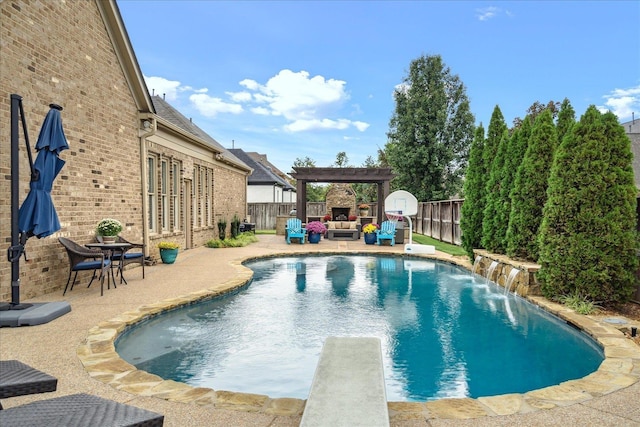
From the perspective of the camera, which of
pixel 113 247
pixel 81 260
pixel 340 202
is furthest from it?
pixel 340 202

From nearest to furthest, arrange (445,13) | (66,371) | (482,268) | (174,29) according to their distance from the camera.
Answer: (66,371)
(482,268)
(445,13)
(174,29)

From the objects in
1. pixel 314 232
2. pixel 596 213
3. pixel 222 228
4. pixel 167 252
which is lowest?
pixel 167 252

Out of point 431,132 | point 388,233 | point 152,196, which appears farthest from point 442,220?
point 152,196

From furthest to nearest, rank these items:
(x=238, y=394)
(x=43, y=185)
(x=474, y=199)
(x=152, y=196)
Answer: (x=152, y=196), (x=474, y=199), (x=43, y=185), (x=238, y=394)

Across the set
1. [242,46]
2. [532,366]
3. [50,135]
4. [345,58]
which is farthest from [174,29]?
[532,366]

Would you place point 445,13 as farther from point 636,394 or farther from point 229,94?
point 229,94

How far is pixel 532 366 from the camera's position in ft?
15.1

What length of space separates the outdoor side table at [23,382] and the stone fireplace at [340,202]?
2244cm

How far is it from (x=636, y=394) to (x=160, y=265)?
9803 mm

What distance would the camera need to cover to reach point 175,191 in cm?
1271

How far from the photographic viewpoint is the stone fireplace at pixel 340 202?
960 inches

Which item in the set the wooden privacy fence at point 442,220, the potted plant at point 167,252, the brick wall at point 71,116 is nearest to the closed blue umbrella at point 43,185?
the brick wall at point 71,116

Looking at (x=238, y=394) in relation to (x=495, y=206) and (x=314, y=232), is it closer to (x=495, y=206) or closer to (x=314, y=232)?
(x=495, y=206)

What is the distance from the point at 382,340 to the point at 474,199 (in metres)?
6.81
